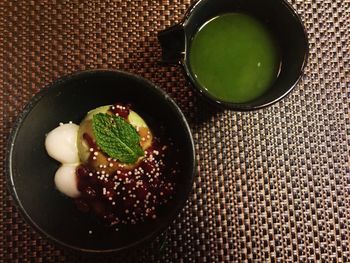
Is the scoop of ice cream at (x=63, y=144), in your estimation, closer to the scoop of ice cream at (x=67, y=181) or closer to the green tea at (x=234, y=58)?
the scoop of ice cream at (x=67, y=181)

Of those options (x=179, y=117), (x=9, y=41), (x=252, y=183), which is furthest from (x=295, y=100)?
(x=9, y=41)

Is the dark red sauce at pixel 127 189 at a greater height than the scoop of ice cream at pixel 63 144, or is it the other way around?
the scoop of ice cream at pixel 63 144

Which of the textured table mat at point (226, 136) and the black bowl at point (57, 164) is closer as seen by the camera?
the black bowl at point (57, 164)

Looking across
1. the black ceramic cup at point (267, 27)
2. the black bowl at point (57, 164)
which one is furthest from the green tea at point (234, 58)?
the black bowl at point (57, 164)

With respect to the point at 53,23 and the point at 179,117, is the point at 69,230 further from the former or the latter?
the point at 53,23

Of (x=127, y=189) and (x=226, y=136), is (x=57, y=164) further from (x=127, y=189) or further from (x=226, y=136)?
(x=226, y=136)

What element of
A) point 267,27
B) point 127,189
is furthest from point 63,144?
point 267,27

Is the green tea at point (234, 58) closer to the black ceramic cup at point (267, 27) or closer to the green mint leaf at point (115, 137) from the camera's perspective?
the black ceramic cup at point (267, 27)
